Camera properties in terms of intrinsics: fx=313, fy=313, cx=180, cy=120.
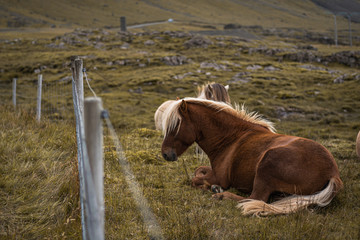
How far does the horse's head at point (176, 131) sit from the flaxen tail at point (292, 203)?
1.36 meters

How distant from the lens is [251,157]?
5.09 m

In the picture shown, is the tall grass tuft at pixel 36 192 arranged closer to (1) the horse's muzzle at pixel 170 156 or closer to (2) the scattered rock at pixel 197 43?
(1) the horse's muzzle at pixel 170 156

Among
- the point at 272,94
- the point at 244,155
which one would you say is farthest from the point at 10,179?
the point at 272,94

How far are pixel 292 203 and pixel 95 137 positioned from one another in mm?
3385

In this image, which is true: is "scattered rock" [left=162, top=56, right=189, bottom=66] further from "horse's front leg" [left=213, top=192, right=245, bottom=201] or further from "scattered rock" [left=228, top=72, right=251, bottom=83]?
"horse's front leg" [left=213, top=192, right=245, bottom=201]

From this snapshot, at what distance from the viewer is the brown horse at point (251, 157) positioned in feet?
14.5

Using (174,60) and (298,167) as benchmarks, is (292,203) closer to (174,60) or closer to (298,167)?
(298,167)

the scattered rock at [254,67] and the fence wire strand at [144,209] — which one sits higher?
the fence wire strand at [144,209]

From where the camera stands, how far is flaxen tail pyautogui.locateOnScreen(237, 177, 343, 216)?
4.18 metres

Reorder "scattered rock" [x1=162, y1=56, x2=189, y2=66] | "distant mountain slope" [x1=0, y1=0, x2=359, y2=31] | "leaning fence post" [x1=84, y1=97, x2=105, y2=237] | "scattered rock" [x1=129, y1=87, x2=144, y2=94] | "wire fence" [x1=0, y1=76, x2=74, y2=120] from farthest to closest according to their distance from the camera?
"distant mountain slope" [x1=0, y1=0, x2=359, y2=31], "scattered rock" [x1=162, y1=56, x2=189, y2=66], "scattered rock" [x1=129, y1=87, x2=144, y2=94], "wire fence" [x1=0, y1=76, x2=74, y2=120], "leaning fence post" [x1=84, y1=97, x2=105, y2=237]

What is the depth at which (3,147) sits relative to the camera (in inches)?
235

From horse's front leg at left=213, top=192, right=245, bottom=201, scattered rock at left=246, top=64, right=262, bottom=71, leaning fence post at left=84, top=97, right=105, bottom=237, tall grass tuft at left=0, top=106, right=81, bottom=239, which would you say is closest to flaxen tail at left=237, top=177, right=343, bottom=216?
horse's front leg at left=213, top=192, right=245, bottom=201

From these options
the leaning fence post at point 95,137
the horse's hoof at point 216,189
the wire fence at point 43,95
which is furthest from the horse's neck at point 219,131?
the wire fence at point 43,95

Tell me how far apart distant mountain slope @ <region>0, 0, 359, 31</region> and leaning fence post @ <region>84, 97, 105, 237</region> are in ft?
333
